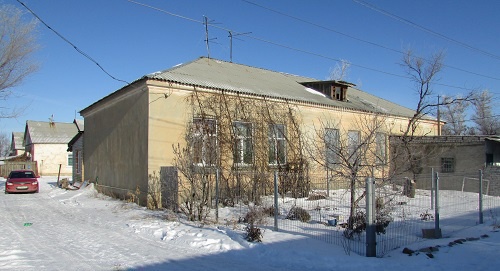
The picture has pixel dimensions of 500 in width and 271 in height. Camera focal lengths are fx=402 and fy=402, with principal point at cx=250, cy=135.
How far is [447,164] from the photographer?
76.6 feet

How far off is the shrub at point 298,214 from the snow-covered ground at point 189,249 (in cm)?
127

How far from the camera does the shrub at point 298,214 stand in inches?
419

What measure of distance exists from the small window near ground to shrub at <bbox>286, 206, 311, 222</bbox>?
15.9 m

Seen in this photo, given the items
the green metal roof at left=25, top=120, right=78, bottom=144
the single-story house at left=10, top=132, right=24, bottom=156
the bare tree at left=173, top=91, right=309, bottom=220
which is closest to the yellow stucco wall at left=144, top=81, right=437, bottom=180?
the bare tree at left=173, top=91, right=309, bottom=220

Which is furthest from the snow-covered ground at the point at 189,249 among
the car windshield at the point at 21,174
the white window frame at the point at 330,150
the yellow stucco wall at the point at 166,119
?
the car windshield at the point at 21,174

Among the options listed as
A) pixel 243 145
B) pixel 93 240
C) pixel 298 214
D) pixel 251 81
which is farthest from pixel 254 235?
pixel 251 81

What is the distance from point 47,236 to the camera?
31.9 ft

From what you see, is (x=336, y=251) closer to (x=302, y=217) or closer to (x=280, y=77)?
(x=302, y=217)

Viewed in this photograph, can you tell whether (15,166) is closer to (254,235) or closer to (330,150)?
(330,150)

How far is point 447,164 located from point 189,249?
1977 cm

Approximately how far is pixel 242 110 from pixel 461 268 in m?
11.5

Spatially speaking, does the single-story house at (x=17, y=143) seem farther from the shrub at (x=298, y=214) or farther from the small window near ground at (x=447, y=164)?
the shrub at (x=298, y=214)

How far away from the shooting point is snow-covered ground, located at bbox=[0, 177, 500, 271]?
6.94 metres

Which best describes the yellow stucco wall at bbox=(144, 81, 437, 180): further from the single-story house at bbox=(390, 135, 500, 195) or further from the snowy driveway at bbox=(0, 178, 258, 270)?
the single-story house at bbox=(390, 135, 500, 195)
